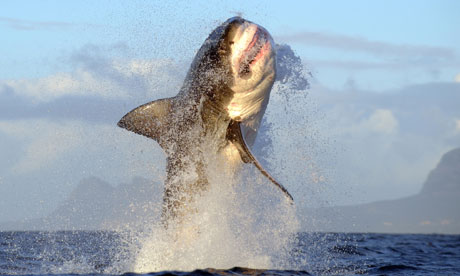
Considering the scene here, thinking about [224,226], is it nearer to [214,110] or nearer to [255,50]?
[214,110]

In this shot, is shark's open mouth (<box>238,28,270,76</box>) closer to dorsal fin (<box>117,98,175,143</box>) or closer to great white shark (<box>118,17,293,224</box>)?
great white shark (<box>118,17,293,224</box>)

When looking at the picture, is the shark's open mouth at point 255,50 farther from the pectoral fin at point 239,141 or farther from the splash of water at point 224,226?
the pectoral fin at point 239,141

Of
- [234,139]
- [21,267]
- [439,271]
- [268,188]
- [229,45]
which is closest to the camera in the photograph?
[229,45]

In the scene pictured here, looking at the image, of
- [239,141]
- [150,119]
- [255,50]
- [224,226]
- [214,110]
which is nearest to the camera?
[255,50]

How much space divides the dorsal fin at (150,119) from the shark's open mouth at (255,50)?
5.67 feet

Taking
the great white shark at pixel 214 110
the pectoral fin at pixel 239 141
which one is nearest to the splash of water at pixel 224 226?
the great white shark at pixel 214 110

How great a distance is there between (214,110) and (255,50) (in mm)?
1482

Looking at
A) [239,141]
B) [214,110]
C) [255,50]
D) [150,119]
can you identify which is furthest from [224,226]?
[255,50]

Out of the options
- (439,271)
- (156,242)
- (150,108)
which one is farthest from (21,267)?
(439,271)

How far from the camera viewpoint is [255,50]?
9359 millimetres

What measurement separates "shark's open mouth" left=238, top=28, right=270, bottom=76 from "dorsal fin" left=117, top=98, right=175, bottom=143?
1.73 meters

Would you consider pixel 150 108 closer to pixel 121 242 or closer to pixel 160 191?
pixel 160 191

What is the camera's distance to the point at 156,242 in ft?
35.7

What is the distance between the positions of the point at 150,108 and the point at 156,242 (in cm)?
248
